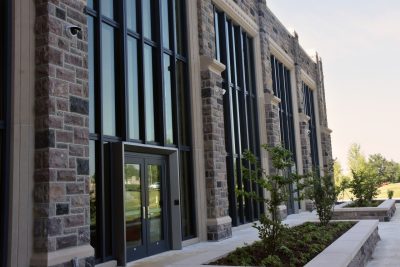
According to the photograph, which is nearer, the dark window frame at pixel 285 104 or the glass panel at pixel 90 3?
the glass panel at pixel 90 3

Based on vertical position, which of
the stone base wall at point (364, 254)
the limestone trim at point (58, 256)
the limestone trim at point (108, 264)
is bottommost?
the stone base wall at point (364, 254)

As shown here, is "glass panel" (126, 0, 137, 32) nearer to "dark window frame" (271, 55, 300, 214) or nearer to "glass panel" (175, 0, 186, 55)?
"glass panel" (175, 0, 186, 55)

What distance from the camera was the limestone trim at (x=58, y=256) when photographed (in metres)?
5.78

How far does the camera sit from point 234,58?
14344 mm

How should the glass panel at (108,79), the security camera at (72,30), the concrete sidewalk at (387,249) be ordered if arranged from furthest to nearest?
the concrete sidewalk at (387,249), the glass panel at (108,79), the security camera at (72,30)

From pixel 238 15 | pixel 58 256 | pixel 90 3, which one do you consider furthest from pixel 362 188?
pixel 58 256

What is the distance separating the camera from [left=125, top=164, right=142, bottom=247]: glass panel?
821cm

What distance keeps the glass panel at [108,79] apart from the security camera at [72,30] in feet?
4.28

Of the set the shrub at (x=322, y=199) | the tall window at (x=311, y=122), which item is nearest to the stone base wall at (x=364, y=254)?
the shrub at (x=322, y=199)

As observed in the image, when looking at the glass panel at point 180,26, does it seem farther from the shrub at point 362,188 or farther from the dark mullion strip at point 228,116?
the shrub at point 362,188

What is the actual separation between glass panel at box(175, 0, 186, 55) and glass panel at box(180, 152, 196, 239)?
8.85 ft

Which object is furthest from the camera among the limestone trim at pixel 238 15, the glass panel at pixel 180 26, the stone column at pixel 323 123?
the stone column at pixel 323 123

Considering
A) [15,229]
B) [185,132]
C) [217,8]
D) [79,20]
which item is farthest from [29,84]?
[217,8]

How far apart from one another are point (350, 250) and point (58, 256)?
4.59 metres
